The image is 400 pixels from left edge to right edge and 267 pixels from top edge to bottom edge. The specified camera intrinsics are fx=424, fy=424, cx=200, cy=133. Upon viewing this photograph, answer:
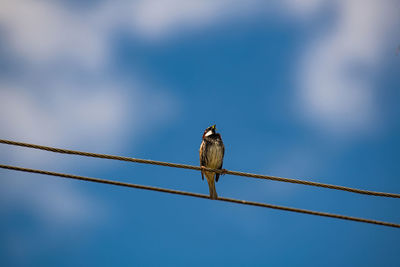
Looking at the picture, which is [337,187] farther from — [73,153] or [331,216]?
[73,153]

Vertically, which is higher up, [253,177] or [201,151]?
[201,151]

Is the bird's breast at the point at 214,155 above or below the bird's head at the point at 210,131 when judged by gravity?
below

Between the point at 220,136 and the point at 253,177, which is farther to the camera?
the point at 220,136

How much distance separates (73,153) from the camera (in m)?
5.81

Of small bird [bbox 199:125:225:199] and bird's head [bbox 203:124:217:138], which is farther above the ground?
bird's head [bbox 203:124:217:138]

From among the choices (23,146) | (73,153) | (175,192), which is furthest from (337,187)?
(23,146)

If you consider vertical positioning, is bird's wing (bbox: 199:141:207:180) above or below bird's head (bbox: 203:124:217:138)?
below

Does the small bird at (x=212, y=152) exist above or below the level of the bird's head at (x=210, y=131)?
below

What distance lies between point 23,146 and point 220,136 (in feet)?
19.4

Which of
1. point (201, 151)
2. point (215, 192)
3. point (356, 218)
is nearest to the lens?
point (356, 218)

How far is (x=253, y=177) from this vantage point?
20.2 feet

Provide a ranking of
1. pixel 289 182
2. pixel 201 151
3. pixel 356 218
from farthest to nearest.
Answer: pixel 201 151 → pixel 289 182 → pixel 356 218

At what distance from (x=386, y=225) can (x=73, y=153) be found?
14.2ft

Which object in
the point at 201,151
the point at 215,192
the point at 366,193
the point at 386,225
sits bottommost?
the point at 386,225
